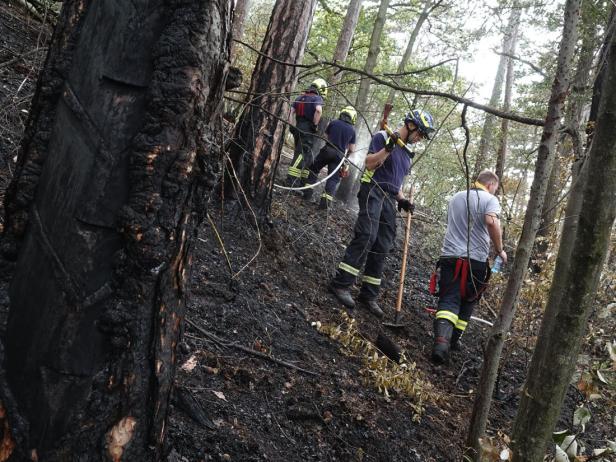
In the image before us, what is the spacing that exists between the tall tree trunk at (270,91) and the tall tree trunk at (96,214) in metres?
3.98

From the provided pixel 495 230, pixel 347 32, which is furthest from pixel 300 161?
pixel 347 32

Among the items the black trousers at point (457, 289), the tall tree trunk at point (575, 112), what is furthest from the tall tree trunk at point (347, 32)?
the black trousers at point (457, 289)

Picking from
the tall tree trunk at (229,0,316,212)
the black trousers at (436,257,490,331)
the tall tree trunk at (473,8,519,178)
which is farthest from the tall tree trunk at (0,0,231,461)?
the tall tree trunk at (473,8,519,178)

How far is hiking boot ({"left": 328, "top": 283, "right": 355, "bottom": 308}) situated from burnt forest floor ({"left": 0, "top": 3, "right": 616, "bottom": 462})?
113 millimetres

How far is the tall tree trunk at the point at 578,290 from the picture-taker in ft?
5.11

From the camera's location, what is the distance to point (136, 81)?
4.27 feet

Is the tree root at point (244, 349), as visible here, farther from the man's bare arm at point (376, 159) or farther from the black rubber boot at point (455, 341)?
the black rubber boot at point (455, 341)

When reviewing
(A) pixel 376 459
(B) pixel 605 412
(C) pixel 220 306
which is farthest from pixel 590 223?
(B) pixel 605 412

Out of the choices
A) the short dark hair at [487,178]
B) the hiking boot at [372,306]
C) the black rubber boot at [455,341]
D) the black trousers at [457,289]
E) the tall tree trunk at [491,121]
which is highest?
the tall tree trunk at [491,121]

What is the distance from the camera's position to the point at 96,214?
1.28 m

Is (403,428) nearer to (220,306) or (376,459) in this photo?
(376,459)

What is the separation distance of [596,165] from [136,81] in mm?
1457

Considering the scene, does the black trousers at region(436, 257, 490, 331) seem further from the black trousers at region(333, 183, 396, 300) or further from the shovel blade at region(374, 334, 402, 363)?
the shovel blade at region(374, 334, 402, 363)

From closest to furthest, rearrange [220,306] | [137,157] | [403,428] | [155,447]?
[137,157] < [155,447] < [403,428] < [220,306]
